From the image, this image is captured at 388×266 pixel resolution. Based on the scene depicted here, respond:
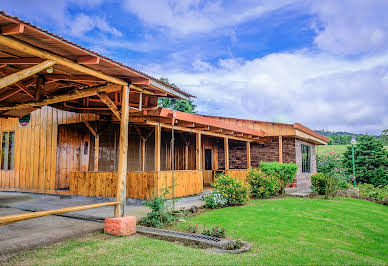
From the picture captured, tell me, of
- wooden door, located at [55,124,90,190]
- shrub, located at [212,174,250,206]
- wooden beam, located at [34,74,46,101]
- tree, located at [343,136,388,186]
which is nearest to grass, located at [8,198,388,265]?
shrub, located at [212,174,250,206]

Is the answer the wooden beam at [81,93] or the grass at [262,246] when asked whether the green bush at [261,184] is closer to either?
the grass at [262,246]

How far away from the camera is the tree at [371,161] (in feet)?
70.1

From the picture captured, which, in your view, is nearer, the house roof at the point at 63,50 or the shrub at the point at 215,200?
the house roof at the point at 63,50

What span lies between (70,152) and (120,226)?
701 centimetres

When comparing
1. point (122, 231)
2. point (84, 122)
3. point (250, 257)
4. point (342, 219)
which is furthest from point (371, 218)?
point (84, 122)

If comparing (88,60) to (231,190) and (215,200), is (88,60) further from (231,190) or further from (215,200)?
(231,190)

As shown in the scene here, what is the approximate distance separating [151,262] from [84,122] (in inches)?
299

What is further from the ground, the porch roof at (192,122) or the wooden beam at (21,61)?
the wooden beam at (21,61)

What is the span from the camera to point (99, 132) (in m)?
10.6

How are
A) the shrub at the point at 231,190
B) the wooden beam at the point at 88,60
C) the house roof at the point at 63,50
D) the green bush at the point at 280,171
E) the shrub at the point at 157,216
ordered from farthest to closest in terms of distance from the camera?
the green bush at the point at 280,171 → the shrub at the point at 231,190 → the shrub at the point at 157,216 → the wooden beam at the point at 88,60 → the house roof at the point at 63,50

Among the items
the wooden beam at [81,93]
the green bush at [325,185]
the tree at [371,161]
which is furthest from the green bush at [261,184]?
the tree at [371,161]

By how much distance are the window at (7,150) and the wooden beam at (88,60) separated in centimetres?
991

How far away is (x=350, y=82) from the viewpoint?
49656 millimetres

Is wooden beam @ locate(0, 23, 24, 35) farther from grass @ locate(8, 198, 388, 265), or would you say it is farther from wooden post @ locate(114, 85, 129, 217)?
grass @ locate(8, 198, 388, 265)
